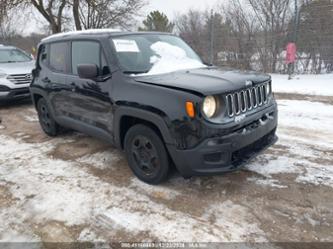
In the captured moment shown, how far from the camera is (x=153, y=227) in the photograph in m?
2.72

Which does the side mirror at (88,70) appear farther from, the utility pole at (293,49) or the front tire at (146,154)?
the utility pole at (293,49)

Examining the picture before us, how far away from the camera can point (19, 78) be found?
24.9 feet

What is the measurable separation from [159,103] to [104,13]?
597 inches

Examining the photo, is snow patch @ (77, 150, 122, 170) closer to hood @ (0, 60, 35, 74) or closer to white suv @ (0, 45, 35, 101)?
white suv @ (0, 45, 35, 101)

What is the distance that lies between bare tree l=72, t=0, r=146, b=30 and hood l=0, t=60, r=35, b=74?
899 cm

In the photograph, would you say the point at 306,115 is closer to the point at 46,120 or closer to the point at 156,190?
the point at 156,190

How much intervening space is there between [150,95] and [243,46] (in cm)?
991

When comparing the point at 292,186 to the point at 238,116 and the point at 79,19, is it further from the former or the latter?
the point at 79,19

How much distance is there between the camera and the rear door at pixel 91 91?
12.1 ft

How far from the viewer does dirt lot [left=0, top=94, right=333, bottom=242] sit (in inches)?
105

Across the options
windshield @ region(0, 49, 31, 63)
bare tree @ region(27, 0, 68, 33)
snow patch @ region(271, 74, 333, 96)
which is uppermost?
bare tree @ region(27, 0, 68, 33)

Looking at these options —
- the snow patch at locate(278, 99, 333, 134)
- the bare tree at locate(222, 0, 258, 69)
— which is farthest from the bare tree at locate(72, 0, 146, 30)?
the snow patch at locate(278, 99, 333, 134)

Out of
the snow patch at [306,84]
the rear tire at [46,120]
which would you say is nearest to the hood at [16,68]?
the rear tire at [46,120]

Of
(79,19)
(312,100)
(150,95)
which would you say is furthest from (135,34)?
(79,19)
